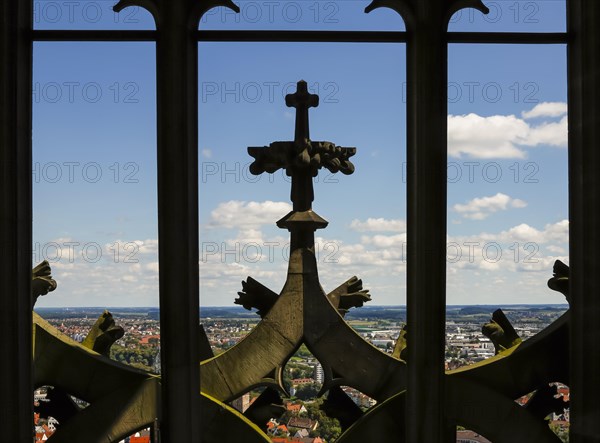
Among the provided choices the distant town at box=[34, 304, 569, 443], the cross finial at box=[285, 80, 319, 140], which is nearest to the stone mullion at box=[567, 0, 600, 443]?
the distant town at box=[34, 304, 569, 443]

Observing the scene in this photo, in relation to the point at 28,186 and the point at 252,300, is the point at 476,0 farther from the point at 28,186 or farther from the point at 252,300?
the point at 28,186

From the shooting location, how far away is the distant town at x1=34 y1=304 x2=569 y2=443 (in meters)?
6.27

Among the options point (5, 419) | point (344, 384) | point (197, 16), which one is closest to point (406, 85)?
point (197, 16)

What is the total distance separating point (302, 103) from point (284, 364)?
1.98 metres

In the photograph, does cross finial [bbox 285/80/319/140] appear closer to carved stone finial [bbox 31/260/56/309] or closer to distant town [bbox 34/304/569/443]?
distant town [bbox 34/304/569/443]

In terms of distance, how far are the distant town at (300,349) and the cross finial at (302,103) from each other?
57.0 inches

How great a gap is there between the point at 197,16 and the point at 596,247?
338 centimetres

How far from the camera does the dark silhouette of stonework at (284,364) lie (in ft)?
20.2

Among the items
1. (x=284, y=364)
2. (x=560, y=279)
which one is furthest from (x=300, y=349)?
(x=560, y=279)

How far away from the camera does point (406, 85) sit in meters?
6.10

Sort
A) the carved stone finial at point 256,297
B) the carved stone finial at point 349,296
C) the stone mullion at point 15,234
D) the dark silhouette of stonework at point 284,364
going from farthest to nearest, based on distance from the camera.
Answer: the carved stone finial at point 349,296
the carved stone finial at point 256,297
the dark silhouette of stonework at point 284,364
the stone mullion at point 15,234

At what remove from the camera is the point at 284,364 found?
625cm

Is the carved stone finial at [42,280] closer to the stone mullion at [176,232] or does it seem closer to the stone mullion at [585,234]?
the stone mullion at [176,232]

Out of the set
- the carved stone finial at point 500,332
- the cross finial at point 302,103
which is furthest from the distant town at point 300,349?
the cross finial at point 302,103
